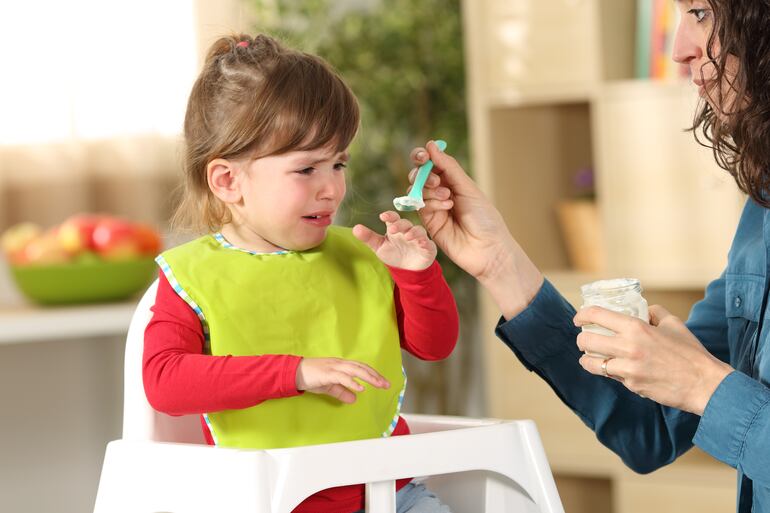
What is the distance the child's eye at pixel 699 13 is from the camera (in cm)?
113

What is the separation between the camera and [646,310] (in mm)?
1074

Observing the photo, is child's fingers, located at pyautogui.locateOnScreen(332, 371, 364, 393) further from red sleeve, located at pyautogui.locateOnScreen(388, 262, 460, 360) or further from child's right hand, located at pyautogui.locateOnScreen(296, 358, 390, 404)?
red sleeve, located at pyautogui.locateOnScreen(388, 262, 460, 360)

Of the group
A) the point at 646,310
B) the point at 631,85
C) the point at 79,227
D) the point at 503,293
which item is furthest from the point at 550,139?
the point at 646,310

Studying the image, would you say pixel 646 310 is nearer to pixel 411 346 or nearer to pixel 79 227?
pixel 411 346

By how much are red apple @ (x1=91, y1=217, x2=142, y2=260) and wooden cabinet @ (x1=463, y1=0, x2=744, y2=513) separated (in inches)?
32.5

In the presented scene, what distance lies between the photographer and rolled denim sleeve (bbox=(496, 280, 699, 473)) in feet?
4.25

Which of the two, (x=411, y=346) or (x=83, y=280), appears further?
(x=83, y=280)

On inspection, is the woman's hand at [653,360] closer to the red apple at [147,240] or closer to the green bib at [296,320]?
the green bib at [296,320]

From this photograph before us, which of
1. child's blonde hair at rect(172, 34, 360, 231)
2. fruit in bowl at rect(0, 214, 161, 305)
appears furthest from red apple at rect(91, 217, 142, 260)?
child's blonde hair at rect(172, 34, 360, 231)

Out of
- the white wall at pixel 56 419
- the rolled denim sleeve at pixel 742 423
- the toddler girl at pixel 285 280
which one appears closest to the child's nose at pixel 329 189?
the toddler girl at pixel 285 280

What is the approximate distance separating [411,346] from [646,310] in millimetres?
327

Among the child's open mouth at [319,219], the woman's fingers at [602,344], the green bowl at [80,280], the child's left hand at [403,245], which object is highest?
the child's open mouth at [319,219]

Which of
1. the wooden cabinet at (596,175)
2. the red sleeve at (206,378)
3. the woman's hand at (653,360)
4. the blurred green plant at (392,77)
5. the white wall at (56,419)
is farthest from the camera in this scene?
the blurred green plant at (392,77)

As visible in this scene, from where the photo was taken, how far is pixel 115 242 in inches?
85.7
